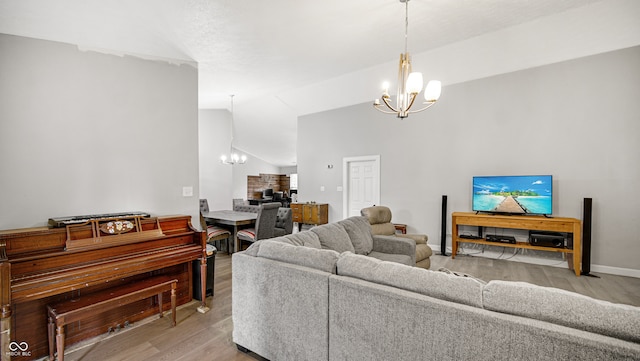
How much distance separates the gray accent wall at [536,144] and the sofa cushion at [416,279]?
12.7ft

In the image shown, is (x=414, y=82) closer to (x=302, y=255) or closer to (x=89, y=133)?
(x=302, y=255)

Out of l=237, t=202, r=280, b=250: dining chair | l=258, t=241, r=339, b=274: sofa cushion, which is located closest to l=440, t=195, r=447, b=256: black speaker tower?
l=237, t=202, r=280, b=250: dining chair

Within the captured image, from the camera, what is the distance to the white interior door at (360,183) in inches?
230

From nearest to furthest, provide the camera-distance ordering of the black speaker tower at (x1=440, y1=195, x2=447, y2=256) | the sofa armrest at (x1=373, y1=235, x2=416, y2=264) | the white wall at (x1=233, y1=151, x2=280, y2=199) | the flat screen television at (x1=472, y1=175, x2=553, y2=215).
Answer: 1. the sofa armrest at (x1=373, y1=235, x2=416, y2=264)
2. the flat screen television at (x1=472, y1=175, x2=553, y2=215)
3. the black speaker tower at (x1=440, y1=195, x2=447, y2=256)
4. the white wall at (x1=233, y1=151, x2=280, y2=199)

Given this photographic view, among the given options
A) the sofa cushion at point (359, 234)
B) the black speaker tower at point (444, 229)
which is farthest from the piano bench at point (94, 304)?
the black speaker tower at point (444, 229)

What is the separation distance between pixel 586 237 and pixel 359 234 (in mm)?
3262

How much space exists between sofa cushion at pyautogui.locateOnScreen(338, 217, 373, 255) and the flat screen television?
232cm

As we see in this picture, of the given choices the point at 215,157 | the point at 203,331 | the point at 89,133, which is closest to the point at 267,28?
the point at 89,133

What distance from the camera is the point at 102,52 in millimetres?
2578

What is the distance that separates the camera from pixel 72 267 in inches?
79.9

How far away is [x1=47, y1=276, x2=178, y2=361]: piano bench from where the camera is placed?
1812mm

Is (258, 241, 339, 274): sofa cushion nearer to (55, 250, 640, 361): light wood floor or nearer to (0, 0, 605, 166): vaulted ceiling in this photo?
(55, 250, 640, 361): light wood floor

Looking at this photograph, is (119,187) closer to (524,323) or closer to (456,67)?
(524,323)

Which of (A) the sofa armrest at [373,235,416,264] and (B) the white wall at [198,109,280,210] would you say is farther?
(B) the white wall at [198,109,280,210]
